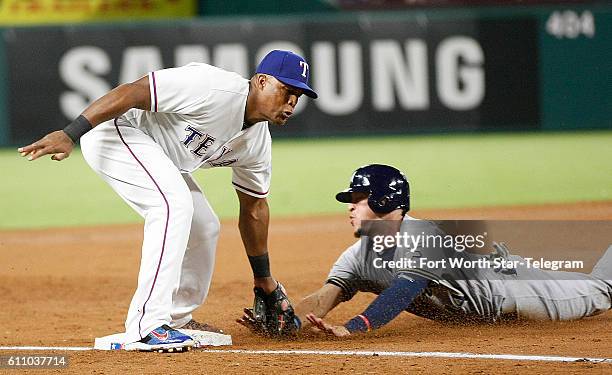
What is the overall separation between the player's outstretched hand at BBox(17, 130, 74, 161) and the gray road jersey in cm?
166

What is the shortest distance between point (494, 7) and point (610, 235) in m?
9.73

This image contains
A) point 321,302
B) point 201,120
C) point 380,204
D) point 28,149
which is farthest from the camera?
point 321,302

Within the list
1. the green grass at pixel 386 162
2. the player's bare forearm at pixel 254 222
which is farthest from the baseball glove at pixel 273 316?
the green grass at pixel 386 162

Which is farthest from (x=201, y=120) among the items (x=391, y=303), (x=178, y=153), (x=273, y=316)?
(x=391, y=303)

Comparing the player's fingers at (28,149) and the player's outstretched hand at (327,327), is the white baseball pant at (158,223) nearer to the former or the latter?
the player's fingers at (28,149)

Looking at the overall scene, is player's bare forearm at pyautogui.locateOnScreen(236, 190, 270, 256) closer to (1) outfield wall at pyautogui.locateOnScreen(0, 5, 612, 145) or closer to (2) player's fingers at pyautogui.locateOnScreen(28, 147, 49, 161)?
(2) player's fingers at pyautogui.locateOnScreen(28, 147, 49, 161)

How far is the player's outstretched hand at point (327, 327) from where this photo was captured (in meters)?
Answer: 5.48

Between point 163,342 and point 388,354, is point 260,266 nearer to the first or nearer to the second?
point 163,342

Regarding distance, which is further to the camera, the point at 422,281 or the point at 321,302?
the point at 321,302

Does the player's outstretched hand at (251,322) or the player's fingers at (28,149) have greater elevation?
the player's fingers at (28,149)

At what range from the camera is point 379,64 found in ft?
52.5

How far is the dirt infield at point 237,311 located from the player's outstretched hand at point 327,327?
6cm

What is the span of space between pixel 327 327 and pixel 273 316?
19.5 inches

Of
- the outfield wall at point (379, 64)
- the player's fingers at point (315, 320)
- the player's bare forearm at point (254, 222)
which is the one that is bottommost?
the player's fingers at point (315, 320)
